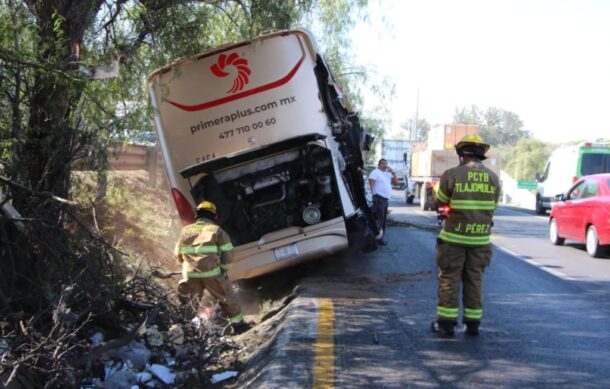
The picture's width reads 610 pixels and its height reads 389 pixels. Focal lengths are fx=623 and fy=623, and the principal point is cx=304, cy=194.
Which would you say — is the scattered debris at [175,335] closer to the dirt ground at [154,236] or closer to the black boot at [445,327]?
the dirt ground at [154,236]

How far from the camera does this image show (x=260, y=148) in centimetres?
736

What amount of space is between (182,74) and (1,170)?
9.58ft

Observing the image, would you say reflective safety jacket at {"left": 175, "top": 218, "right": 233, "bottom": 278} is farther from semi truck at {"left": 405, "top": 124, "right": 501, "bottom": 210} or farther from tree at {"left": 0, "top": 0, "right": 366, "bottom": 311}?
semi truck at {"left": 405, "top": 124, "right": 501, "bottom": 210}

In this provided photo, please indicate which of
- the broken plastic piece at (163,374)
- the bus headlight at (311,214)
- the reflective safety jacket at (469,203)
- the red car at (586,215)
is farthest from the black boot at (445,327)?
the red car at (586,215)

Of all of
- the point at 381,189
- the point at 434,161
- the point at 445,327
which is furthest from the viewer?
the point at 434,161

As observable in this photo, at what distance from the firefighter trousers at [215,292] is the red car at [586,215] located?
7.26 metres

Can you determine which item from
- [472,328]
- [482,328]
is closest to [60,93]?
[472,328]

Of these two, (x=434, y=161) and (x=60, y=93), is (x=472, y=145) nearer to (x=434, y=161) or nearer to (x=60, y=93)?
(x=60, y=93)

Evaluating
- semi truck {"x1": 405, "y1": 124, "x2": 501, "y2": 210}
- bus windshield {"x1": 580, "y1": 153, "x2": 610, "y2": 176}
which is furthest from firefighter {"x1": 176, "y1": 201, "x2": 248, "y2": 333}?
bus windshield {"x1": 580, "y1": 153, "x2": 610, "y2": 176}

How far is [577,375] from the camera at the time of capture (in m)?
4.52

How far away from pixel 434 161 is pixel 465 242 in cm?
1832

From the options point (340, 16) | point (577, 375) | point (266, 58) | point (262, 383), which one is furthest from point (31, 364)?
point (340, 16)

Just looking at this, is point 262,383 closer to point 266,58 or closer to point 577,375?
point 577,375

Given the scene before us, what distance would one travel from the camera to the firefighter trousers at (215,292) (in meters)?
6.59
